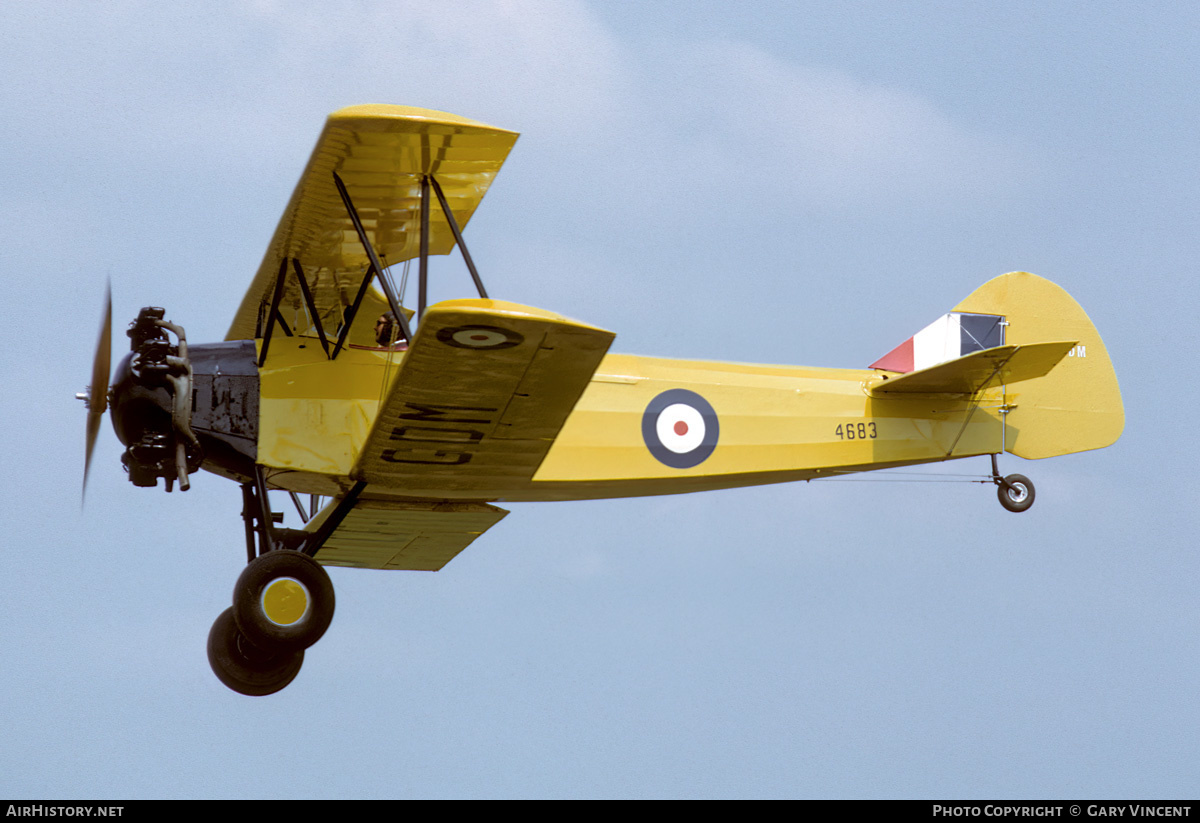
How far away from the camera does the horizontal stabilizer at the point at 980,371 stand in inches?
432

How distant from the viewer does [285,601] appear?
9.55 meters

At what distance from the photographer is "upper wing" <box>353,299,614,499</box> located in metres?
8.04

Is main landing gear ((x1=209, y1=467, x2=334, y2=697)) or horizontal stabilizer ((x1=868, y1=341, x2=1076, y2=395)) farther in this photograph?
horizontal stabilizer ((x1=868, y1=341, x2=1076, y2=395))

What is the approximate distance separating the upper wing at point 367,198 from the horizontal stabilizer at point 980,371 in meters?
3.82

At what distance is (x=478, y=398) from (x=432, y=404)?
295mm

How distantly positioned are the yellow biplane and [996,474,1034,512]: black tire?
0.02 meters

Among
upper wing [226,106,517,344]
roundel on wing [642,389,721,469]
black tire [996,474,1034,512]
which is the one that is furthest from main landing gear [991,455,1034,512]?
upper wing [226,106,517,344]

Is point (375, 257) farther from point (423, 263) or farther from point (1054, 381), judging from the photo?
point (1054, 381)

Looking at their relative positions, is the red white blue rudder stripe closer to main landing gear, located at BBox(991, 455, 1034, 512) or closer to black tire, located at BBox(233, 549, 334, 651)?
main landing gear, located at BBox(991, 455, 1034, 512)

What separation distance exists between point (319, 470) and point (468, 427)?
4.36 ft

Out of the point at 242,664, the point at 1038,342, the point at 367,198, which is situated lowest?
the point at 242,664

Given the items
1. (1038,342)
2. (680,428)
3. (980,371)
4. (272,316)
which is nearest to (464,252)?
(272,316)

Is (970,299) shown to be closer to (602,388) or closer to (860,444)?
(860,444)

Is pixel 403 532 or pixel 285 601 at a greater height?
pixel 403 532
